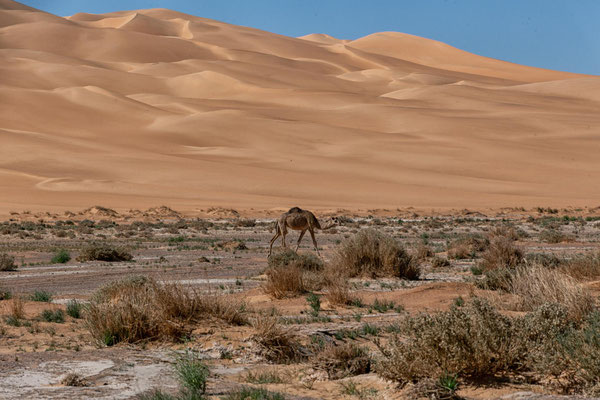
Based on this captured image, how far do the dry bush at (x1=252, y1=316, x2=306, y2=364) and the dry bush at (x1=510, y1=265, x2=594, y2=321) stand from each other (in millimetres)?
2989

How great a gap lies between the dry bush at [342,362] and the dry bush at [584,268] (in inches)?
320

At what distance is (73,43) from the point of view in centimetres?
15662

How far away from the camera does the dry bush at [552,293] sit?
9.98 meters

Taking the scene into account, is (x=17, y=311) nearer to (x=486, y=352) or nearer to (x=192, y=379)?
(x=192, y=379)

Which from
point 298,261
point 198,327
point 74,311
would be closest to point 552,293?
point 198,327

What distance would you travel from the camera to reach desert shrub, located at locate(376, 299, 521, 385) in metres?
7.37

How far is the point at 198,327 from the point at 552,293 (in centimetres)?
475

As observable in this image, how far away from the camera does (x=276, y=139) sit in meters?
79.8

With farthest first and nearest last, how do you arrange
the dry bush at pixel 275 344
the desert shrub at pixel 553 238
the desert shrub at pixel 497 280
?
1. the desert shrub at pixel 553 238
2. the desert shrub at pixel 497 280
3. the dry bush at pixel 275 344

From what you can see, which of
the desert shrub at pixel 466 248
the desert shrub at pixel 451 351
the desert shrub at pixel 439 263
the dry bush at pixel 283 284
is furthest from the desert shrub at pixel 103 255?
the desert shrub at pixel 451 351

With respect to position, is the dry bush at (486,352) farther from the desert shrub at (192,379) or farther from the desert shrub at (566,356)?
the desert shrub at (192,379)

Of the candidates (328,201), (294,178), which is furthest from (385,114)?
(328,201)

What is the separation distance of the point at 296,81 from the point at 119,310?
123837 mm

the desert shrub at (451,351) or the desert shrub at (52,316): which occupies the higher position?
the desert shrub at (451,351)
